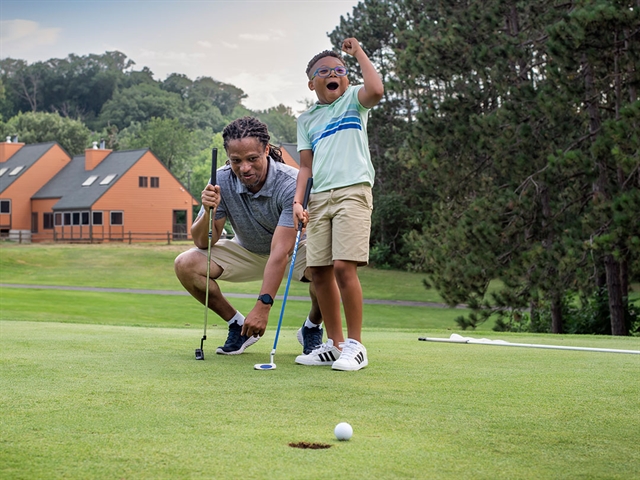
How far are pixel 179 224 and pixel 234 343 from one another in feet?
178

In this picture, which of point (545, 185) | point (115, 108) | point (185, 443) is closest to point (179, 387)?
point (185, 443)

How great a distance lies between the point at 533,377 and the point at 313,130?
210 cm

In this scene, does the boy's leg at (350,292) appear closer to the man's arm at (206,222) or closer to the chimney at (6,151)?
the man's arm at (206,222)

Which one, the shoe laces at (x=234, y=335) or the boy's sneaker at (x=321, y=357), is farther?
the shoe laces at (x=234, y=335)

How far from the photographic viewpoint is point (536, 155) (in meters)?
19.4

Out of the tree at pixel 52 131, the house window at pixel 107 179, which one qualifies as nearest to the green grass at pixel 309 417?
the house window at pixel 107 179

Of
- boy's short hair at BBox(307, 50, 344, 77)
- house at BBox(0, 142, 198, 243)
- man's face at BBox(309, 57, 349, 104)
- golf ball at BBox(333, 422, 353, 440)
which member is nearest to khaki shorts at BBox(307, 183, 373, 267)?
man's face at BBox(309, 57, 349, 104)

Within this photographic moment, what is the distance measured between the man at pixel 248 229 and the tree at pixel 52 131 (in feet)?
241

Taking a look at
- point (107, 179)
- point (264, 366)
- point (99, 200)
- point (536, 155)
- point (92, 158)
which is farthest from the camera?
point (92, 158)

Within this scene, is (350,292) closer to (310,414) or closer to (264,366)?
(264,366)

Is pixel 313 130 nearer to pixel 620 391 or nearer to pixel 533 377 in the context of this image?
pixel 533 377

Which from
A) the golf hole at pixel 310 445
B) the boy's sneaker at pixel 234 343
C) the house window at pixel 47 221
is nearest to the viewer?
the golf hole at pixel 310 445

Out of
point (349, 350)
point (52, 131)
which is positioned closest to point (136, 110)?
point (52, 131)

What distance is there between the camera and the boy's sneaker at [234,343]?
18.9 feet
